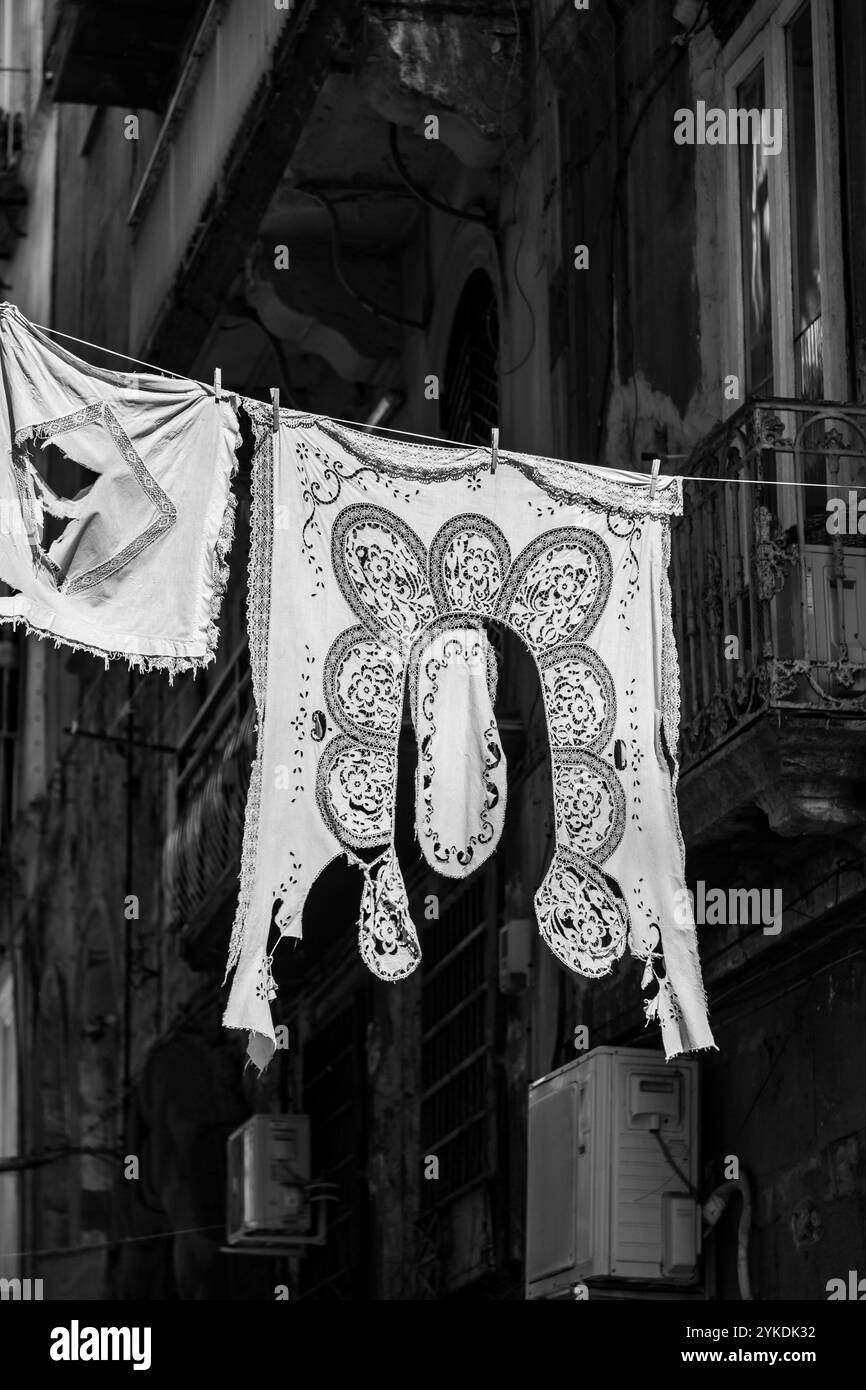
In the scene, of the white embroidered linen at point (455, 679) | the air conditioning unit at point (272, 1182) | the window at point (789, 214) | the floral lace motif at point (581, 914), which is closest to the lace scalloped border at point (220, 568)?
the white embroidered linen at point (455, 679)

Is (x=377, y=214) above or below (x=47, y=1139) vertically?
above

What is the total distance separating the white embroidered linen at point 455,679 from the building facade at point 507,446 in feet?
1.56

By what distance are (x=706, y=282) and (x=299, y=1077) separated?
668 cm

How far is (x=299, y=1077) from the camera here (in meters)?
15.7

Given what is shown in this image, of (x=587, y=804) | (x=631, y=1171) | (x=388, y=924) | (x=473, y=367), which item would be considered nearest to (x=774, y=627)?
(x=587, y=804)

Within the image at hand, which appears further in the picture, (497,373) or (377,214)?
(377,214)

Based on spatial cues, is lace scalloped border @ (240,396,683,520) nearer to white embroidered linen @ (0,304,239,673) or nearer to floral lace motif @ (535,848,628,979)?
white embroidered linen @ (0,304,239,673)

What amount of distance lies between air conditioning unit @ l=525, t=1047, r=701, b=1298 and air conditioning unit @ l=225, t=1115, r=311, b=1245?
15.4ft

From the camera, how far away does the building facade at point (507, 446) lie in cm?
895

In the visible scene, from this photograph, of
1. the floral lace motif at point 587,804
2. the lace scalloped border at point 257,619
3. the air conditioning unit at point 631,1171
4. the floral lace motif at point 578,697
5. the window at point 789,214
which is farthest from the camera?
the air conditioning unit at point 631,1171

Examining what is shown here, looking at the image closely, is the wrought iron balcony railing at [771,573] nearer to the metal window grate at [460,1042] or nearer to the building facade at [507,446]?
the building facade at [507,446]

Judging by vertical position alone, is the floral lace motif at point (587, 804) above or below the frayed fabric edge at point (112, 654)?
below

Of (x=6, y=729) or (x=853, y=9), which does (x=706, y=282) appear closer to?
(x=853, y=9)
